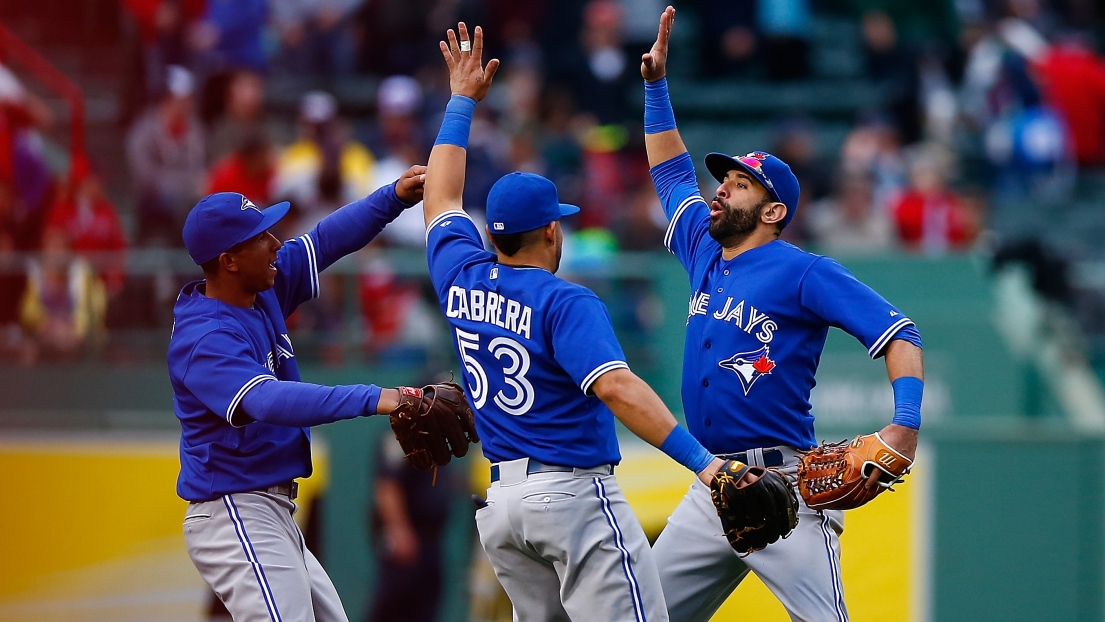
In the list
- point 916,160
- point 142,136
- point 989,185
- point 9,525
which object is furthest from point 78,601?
point 989,185

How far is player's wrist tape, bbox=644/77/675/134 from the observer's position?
19.0 ft

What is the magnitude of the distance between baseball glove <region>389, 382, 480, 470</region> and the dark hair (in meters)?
0.55

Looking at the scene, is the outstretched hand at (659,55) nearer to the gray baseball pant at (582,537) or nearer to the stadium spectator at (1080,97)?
the gray baseball pant at (582,537)

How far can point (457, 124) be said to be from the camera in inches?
215

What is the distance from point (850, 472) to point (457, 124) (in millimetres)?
2091

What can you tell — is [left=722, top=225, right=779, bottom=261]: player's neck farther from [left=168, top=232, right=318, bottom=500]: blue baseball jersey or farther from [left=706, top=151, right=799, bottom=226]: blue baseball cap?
[left=168, top=232, right=318, bottom=500]: blue baseball jersey

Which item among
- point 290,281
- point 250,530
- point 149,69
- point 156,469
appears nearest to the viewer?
point 250,530

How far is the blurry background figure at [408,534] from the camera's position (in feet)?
31.0

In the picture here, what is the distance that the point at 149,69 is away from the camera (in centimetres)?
1142

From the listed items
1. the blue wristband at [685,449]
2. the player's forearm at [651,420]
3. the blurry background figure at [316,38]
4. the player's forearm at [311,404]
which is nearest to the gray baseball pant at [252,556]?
the player's forearm at [311,404]

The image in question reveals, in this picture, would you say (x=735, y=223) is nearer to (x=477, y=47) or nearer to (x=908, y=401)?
(x=908, y=401)

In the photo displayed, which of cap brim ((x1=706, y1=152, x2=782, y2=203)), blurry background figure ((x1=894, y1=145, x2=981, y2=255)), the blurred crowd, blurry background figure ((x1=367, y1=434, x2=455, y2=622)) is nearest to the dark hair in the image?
cap brim ((x1=706, y1=152, x2=782, y2=203))

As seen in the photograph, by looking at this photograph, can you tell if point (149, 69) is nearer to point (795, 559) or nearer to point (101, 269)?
point (101, 269)

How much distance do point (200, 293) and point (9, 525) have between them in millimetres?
5593
